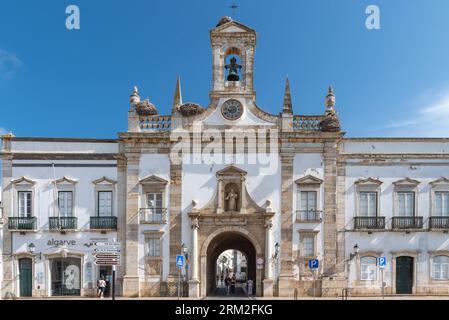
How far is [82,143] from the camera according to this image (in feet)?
92.4

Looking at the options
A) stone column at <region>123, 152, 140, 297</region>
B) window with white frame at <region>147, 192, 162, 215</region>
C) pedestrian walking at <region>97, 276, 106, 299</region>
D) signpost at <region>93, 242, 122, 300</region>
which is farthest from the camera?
window with white frame at <region>147, 192, 162, 215</region>

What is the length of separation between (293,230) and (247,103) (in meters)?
7.41

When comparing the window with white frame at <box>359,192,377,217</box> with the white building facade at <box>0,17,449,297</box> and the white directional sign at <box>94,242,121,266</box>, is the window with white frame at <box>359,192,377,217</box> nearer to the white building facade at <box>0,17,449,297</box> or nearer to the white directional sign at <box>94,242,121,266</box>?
the white building facade at <box>0,17,449,297</box>

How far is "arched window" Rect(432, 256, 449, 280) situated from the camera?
2745 cm

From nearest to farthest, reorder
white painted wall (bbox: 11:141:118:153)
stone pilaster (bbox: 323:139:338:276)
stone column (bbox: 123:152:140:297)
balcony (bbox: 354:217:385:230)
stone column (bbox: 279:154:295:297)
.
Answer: stone column (bbox: 279:154:295:297), stone column (bbox: 123:152:140:297), stone pilaster (bbox: 323:139:338:276), balcony (bbox: 354:217:385:230), white painted wall (bbox: 11:141:118:153)

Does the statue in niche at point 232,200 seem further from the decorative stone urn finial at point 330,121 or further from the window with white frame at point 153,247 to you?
the decorative stone urn finial at point 330,121

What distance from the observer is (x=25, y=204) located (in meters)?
27.8

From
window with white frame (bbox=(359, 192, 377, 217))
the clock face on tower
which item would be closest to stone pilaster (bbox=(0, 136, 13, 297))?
the clock face on tower

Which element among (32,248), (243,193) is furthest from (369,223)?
(32,248)

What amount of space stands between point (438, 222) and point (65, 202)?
67.4ft

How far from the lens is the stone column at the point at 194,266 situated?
26.5 metres

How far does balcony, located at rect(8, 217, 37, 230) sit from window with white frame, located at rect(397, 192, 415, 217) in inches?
791

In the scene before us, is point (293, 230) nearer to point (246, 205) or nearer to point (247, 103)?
point (246, 205)

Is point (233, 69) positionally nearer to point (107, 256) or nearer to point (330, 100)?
point (330, 100)
